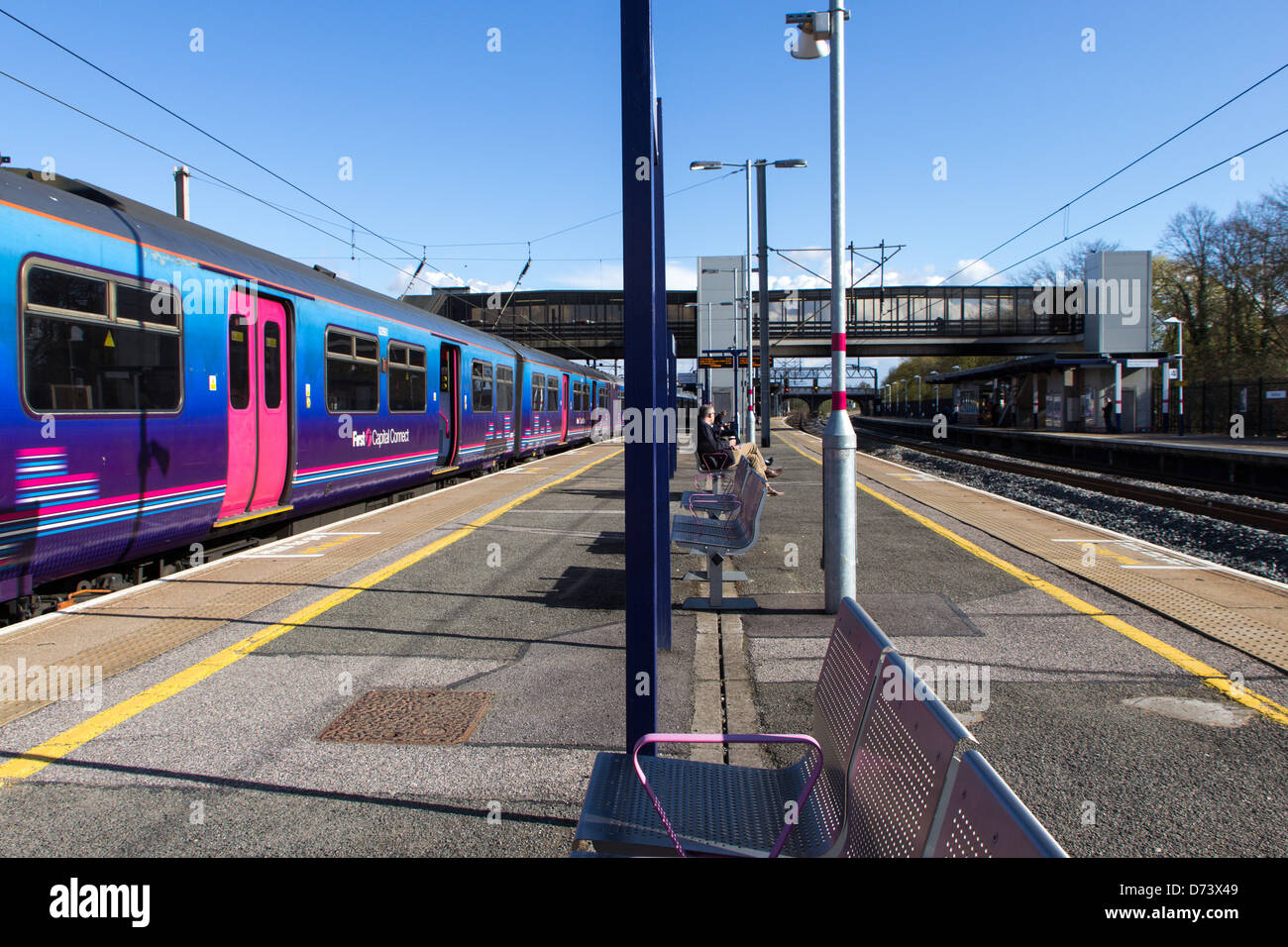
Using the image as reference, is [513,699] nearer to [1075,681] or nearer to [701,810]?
[701,810]

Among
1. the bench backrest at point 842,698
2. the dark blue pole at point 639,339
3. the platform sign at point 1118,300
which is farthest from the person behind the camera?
the platform sign at point 1118,300

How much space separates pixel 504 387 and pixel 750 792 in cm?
1928

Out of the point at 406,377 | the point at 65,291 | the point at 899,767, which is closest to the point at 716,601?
the point at 899,767

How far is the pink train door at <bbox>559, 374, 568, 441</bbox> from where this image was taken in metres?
30.6

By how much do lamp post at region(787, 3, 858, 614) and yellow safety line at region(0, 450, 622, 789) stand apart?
378cm

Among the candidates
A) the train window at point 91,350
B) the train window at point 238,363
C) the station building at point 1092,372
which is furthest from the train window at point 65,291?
the station building at point 1092,372

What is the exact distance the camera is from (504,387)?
70.9 feet

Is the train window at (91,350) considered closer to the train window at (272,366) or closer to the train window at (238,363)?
the train window at (238,363)

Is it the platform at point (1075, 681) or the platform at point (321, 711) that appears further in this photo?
the platform at point (1075, 681)

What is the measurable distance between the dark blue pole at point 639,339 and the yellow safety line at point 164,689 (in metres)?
2.60

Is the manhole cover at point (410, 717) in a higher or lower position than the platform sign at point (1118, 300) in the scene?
lower

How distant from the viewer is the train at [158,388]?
6.11 m

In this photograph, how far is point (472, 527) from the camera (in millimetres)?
10633
